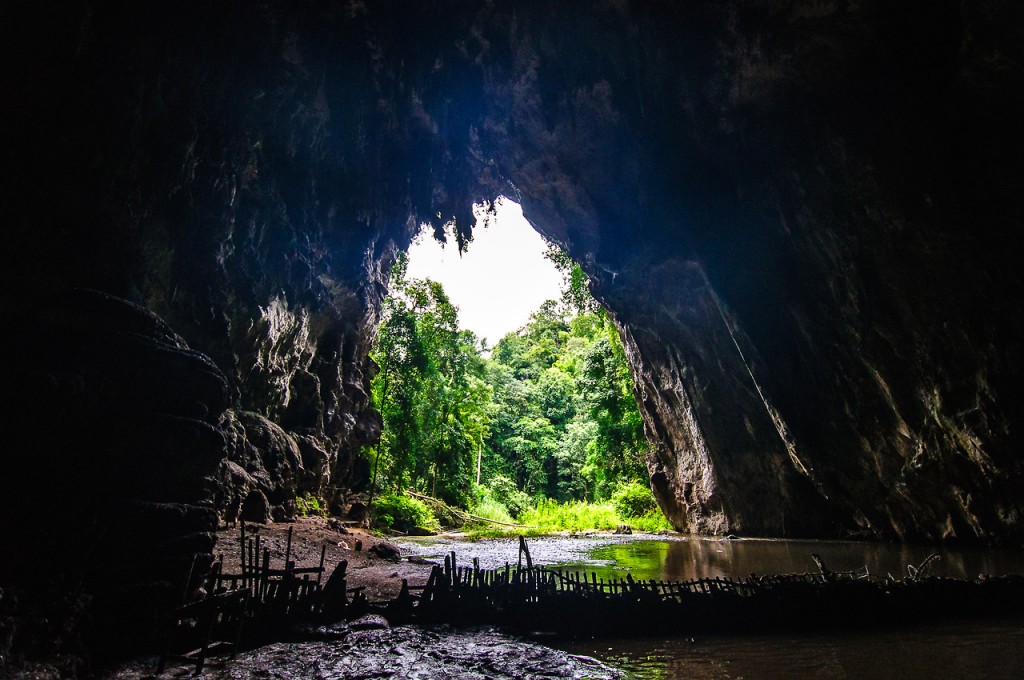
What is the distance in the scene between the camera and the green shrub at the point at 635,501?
2466 centimetres

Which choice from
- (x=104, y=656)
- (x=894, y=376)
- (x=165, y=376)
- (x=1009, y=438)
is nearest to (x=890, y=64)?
(x=894, y=376)

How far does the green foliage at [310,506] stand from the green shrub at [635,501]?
50.1ft

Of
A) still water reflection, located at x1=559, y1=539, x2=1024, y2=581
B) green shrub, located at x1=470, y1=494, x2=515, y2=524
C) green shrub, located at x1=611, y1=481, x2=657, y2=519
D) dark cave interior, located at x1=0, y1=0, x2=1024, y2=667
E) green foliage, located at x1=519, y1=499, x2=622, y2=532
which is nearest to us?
dark cave interior, located at x1=0, y1=0, x2=1024, y2=667

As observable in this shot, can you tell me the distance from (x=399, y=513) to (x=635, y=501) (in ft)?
39.7

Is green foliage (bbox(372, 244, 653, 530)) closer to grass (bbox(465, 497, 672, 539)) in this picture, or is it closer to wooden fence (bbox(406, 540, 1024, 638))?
grass (bbox(465, 497, 672, 539))

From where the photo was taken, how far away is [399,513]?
21062 mm

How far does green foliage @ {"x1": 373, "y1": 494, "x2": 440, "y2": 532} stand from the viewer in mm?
20252

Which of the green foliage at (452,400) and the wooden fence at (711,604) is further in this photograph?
the green foliage at (452,400)

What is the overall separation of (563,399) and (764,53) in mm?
38316

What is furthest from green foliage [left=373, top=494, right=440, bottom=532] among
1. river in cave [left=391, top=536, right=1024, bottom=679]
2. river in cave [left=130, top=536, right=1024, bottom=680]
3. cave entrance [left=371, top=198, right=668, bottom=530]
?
river in cave [left=391, top=536, right=1024, bottom=679]

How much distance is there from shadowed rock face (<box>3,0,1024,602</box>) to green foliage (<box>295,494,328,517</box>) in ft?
1.92

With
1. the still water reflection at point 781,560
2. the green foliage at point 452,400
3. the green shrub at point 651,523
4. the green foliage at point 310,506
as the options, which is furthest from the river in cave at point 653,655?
the green shrub at point 651,523

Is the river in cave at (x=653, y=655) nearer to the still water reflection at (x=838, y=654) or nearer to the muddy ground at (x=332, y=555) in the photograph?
the still water reflection at (x=838, y=654)

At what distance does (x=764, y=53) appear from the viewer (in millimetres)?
8281
